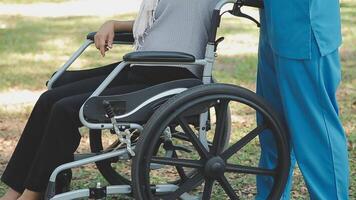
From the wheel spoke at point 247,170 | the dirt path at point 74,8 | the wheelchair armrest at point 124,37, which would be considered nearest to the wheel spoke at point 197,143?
the wheel spoke at point 247,170

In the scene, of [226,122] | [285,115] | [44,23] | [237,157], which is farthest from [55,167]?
[44,23]

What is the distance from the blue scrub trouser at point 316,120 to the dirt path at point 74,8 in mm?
7590

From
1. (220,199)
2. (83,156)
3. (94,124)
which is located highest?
(94,124)

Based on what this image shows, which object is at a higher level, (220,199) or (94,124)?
(94,124)

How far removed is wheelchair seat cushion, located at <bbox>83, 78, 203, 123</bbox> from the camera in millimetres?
2924

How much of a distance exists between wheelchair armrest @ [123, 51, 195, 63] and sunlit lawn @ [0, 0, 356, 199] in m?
1.18

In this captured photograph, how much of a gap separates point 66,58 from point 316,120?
472 centimetres

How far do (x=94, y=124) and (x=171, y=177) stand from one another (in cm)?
122

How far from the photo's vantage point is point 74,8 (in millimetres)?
11141

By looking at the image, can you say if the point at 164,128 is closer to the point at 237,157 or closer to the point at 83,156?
the point at 83,156

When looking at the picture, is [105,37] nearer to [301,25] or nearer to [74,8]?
[301,25]

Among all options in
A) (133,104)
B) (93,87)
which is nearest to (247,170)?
(133,104)

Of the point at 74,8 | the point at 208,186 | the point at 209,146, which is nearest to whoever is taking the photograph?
the point at 208,186

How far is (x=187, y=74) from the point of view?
3148mm
